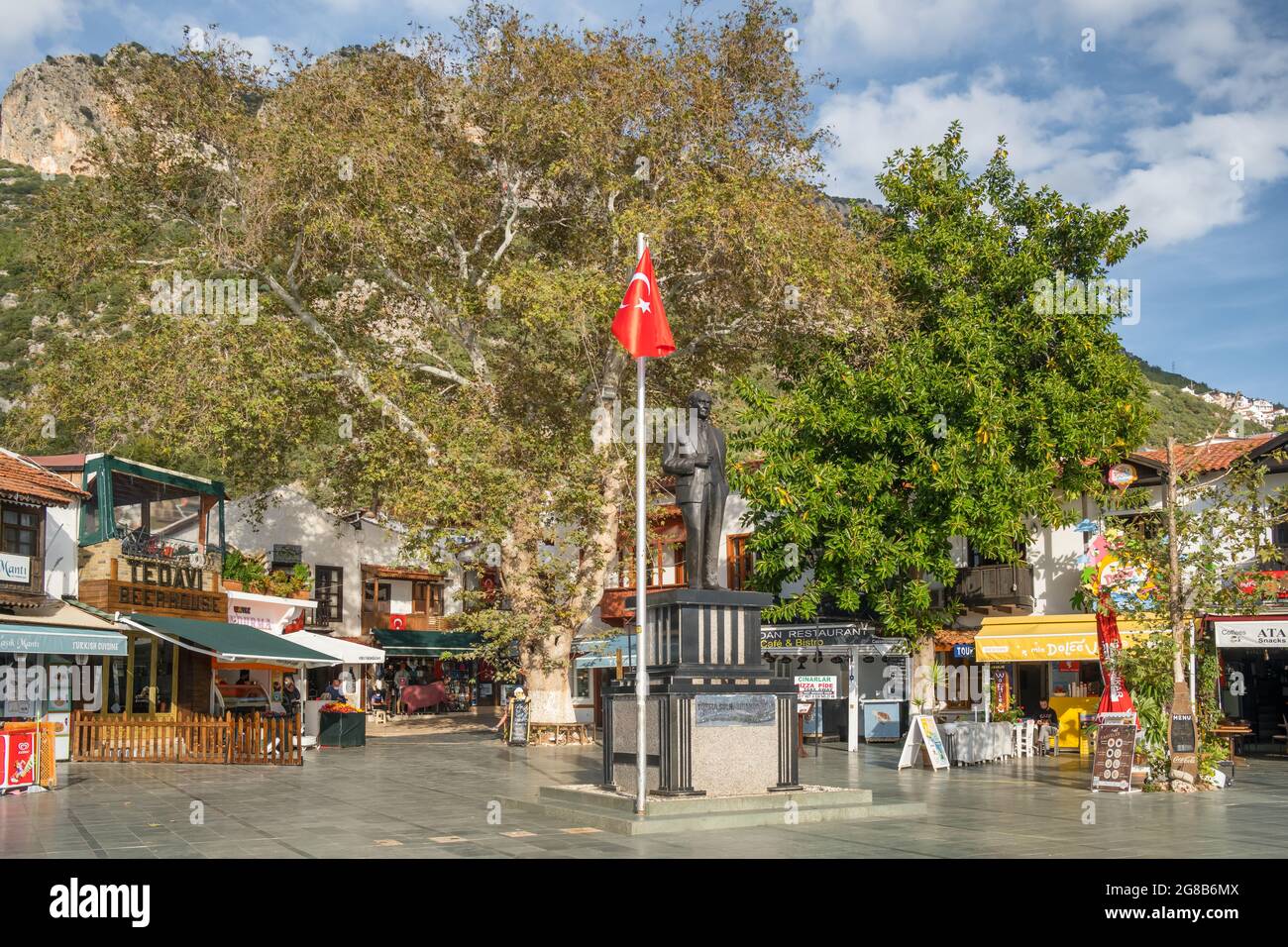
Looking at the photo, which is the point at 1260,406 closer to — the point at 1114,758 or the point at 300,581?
the point at 300,581

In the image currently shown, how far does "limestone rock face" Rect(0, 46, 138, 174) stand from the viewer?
327 ft

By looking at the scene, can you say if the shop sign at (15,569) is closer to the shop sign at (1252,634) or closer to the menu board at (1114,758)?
the menu board at (1114,758)

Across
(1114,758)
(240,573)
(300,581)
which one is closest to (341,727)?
(240,573)

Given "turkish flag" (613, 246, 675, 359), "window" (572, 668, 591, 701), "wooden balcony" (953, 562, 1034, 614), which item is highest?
"turkish flag" (613, 246, 675, 359)

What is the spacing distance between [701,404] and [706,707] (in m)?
4.00

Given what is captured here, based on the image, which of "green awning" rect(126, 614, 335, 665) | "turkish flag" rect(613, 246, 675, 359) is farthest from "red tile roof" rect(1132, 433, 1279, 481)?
"green awning" rect(126, 614, 335, 665)

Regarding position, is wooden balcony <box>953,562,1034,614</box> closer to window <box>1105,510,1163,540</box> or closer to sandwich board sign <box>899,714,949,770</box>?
sandwich board sign <box>899,714,949,770</box>

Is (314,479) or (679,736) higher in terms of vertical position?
(314,479)

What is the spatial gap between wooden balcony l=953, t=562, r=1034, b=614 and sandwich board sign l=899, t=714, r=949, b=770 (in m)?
10.9

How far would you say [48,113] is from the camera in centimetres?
10200

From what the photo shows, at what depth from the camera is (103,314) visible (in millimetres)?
52844

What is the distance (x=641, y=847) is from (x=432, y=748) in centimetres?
1906
